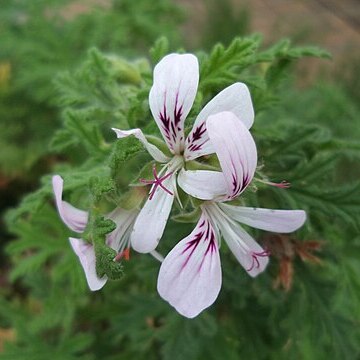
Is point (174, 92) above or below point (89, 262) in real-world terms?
above

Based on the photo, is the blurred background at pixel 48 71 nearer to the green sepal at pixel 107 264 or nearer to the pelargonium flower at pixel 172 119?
the pelargonium flower at pixel 172 119

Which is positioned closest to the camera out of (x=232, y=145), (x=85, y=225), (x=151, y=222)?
(x=232, y=145)

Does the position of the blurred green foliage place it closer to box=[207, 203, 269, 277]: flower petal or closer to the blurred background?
the blurred background

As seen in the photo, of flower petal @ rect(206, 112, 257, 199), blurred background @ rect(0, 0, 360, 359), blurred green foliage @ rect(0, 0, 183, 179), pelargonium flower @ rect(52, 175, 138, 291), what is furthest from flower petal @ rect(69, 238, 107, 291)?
blurred green foliage @ rect(0, 0, 183, 179)

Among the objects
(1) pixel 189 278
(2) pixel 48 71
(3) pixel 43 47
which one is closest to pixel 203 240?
(1) pixel 189 278

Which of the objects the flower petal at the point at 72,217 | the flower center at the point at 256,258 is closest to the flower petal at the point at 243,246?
the flower center at the point at 256,258

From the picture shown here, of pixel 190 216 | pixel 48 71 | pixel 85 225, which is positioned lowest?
pixel 48 71

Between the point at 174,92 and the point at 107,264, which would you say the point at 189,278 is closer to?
Answer: the point at 107,264
